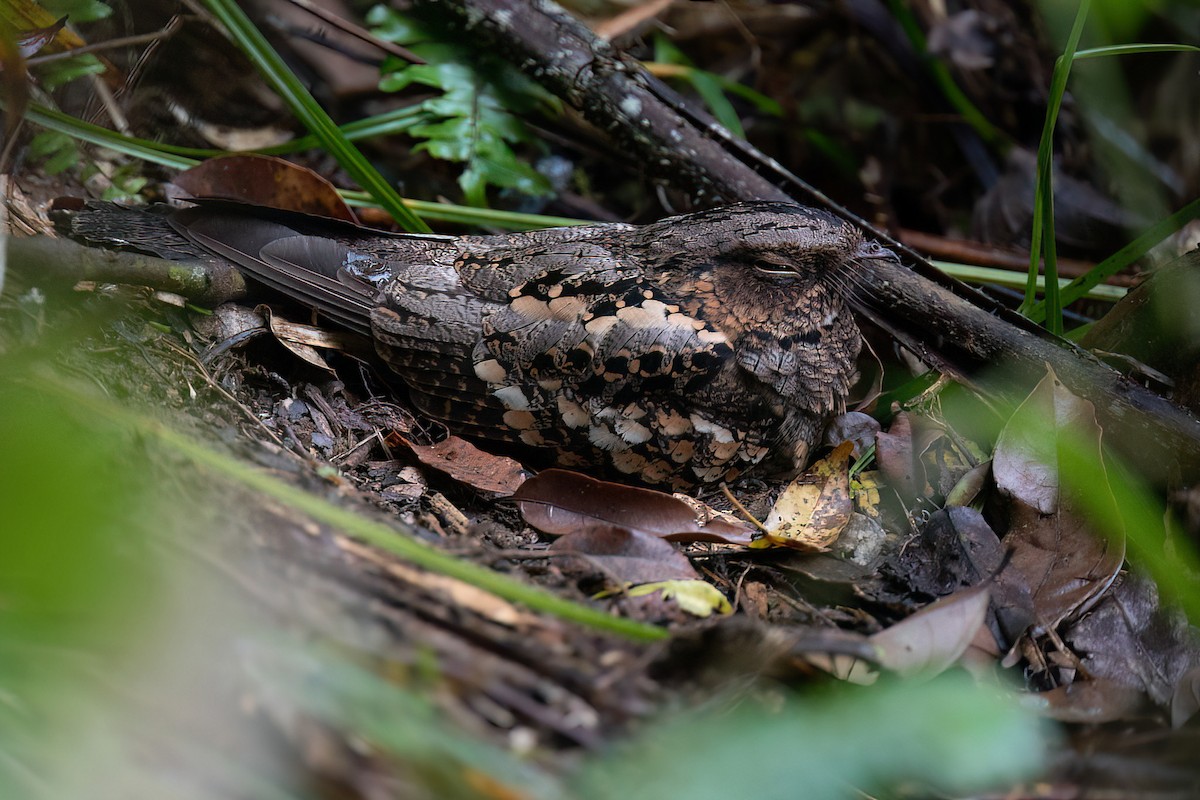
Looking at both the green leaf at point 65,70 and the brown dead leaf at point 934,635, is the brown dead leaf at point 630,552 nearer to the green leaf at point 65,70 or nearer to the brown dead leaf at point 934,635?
the brown dead leaf at point 934,635

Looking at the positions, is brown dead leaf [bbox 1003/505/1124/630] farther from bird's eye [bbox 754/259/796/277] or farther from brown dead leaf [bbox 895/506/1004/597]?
bird's eye [bbox 754/259/796/277]

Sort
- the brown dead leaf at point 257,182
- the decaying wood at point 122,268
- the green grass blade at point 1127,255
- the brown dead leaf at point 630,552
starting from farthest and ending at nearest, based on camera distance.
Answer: the brown dead leaf at point 257,182 < the green grass blade at point 1127,255 < the decaying wood at point 122,268 < the brown dead leaf at point 630,552

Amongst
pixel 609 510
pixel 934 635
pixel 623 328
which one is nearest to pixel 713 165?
pixel 623 328

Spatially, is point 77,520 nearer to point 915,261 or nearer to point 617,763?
point 617,763

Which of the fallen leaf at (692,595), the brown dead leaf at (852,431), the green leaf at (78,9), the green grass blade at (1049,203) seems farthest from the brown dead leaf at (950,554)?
the green leaf at (78,9)

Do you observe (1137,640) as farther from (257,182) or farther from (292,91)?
(257,182)

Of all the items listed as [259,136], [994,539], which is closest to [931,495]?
[994,539]
